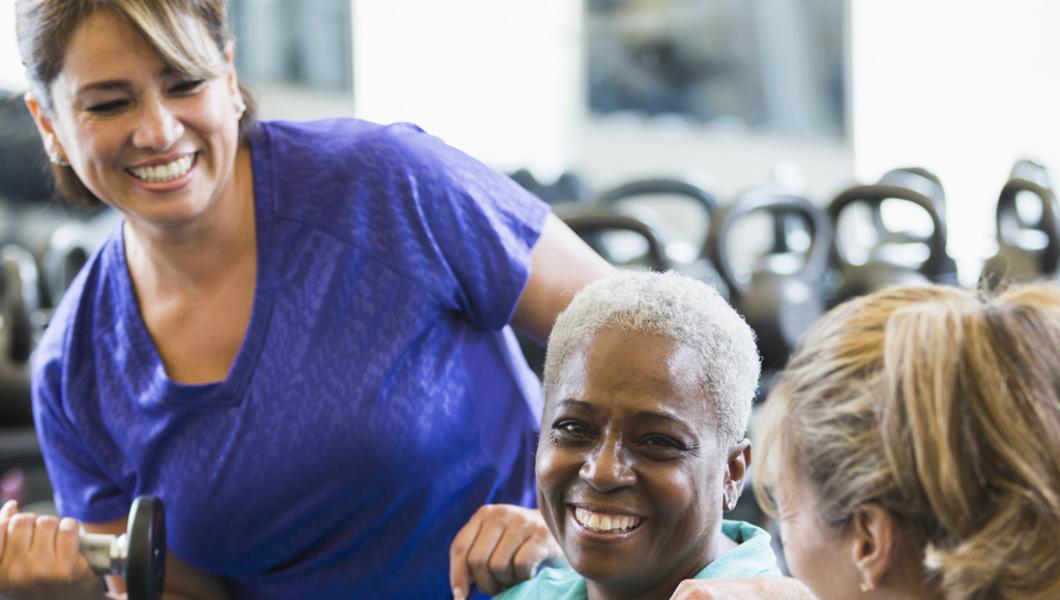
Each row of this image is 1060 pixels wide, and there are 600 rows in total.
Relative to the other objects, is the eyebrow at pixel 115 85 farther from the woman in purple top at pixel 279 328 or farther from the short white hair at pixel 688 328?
the short white hair at pixel 688 328

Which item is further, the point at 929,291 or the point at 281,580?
the point at 281,580

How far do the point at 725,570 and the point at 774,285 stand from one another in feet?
5.46

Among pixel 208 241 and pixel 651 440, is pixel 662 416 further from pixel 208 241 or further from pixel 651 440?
pixel 208 241

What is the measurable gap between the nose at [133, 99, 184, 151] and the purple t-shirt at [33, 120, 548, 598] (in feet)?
0.38

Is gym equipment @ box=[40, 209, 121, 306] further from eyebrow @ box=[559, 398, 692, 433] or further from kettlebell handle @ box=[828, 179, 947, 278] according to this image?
eyebrow @ box=[559, 398, 692, 433]

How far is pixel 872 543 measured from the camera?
2.96 feet

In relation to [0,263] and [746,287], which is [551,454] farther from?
[0,263]

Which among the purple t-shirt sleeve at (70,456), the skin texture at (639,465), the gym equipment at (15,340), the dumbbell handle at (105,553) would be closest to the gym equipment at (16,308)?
the gym equipment at (15,340)

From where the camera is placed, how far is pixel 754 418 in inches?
103

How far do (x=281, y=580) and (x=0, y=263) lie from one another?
1503 millimetres

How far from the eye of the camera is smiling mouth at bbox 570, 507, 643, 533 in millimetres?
1069

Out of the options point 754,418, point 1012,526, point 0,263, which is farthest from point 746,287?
point 1012,526

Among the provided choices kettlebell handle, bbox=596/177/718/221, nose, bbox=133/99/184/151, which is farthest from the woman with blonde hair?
kettlebell handle, bbox=596/177/718/221

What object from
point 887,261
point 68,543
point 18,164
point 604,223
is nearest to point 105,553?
point 68,543
